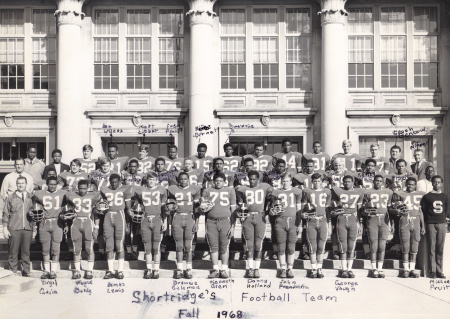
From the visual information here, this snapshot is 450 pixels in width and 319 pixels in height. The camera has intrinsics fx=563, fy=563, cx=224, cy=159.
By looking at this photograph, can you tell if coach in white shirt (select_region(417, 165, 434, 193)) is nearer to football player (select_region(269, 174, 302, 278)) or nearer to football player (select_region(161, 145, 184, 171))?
football player (select_region(269, 174, 302, 278))

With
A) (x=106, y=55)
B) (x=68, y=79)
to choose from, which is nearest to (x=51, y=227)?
(x=68, y=79)

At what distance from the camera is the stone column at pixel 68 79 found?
16562 millimetres

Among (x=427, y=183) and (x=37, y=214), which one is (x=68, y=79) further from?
(x=427, y=183)

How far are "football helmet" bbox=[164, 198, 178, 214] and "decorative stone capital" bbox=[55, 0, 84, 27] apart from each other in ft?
28.5

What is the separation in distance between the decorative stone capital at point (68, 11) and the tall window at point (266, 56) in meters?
5.34

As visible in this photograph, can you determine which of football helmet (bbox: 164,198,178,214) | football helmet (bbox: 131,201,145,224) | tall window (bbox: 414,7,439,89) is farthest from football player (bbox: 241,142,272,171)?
tall window (bbox: 414,7,439,89)

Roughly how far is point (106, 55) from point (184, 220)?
28.8 ft

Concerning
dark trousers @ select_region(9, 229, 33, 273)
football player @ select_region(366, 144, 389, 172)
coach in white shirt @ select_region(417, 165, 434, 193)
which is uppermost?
football player @ select_region(366, 144, 389, 172)

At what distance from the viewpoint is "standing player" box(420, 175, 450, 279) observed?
1017 centimetres

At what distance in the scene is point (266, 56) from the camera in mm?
17219

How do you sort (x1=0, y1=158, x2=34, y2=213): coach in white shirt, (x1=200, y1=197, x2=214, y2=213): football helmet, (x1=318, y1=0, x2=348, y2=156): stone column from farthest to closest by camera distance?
(x1=318, y1=0, x2=348, y2=156): stone column → (x1=0, y1=158, x2=34, y2=213): coach in white shirt → (x1=200, y1=197, x2=214, y2=213): football helmet

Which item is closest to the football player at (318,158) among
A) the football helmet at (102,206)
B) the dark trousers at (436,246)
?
the dark trousers at (436,246)

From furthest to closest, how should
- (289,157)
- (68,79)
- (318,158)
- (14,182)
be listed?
(68,79) → (289,157) → (318,158) → (14,182)

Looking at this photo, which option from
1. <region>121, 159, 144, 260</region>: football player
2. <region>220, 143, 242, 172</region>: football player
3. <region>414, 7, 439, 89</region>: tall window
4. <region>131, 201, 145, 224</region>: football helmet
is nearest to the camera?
<region>131, 201, 145, 224</region>: football helmet
